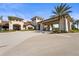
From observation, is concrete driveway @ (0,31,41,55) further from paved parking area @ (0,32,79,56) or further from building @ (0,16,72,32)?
building @ (0,16,72,32)

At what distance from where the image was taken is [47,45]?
4.21 m

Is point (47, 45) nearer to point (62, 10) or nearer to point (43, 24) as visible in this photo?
point (43, 24)

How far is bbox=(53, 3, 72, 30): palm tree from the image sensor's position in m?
4.21

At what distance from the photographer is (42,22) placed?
15.1 feet

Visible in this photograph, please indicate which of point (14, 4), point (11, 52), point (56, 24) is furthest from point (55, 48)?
point (14, 4)

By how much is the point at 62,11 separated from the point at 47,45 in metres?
0.94

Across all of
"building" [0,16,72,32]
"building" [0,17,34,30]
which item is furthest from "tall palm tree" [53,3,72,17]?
"building" [0,17,34,30]

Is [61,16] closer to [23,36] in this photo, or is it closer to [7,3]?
[23,36]

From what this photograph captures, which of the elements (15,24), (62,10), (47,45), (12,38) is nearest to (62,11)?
(62,10)

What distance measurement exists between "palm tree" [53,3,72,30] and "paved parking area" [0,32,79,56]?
1.49 ft

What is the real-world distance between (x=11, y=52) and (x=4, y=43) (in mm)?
399

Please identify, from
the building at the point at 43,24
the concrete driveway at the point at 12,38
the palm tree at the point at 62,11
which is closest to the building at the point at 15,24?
the building at the point at 43,24

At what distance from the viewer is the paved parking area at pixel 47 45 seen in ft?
13.1

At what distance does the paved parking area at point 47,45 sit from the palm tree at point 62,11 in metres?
0.45
